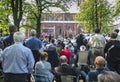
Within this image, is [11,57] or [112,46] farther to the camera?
[112,46]

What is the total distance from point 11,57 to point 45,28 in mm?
121729

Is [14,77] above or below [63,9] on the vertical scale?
above

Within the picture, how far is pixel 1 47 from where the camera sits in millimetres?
15375

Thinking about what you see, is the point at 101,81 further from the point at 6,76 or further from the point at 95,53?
the point at 95,53

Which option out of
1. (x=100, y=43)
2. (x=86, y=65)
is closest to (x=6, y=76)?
(x=86, y=65)

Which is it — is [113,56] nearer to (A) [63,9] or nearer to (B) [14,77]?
(B) [14,77]

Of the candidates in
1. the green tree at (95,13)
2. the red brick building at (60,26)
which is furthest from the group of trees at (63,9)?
the red brick building at (60,26)

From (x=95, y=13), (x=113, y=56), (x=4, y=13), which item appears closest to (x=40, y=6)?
(x=4, y=13)

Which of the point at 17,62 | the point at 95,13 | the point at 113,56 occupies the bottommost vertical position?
the point at 95,13

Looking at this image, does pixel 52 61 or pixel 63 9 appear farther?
pixel 63 9

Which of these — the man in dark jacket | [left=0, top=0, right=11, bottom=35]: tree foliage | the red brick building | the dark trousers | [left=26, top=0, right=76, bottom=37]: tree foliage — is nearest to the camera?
the dark trousers

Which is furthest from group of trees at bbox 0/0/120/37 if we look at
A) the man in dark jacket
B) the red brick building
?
the red brick building

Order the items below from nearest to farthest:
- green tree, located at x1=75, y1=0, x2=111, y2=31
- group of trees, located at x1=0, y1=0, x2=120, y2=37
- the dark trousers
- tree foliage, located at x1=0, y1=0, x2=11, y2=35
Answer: the dark trousers
tree foliage, located at x1=0, y1=0, x2=11, y2=35
group of trees, located at x1=0, y1=0, x2=120, y2=37
green tree, located at x1=75, y1=0, x2=111, y2=31

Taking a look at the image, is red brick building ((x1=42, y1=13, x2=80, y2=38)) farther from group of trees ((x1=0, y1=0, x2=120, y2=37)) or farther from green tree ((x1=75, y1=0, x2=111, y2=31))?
green tree ((x1=75, y1=0, x2=111, y2=31))
